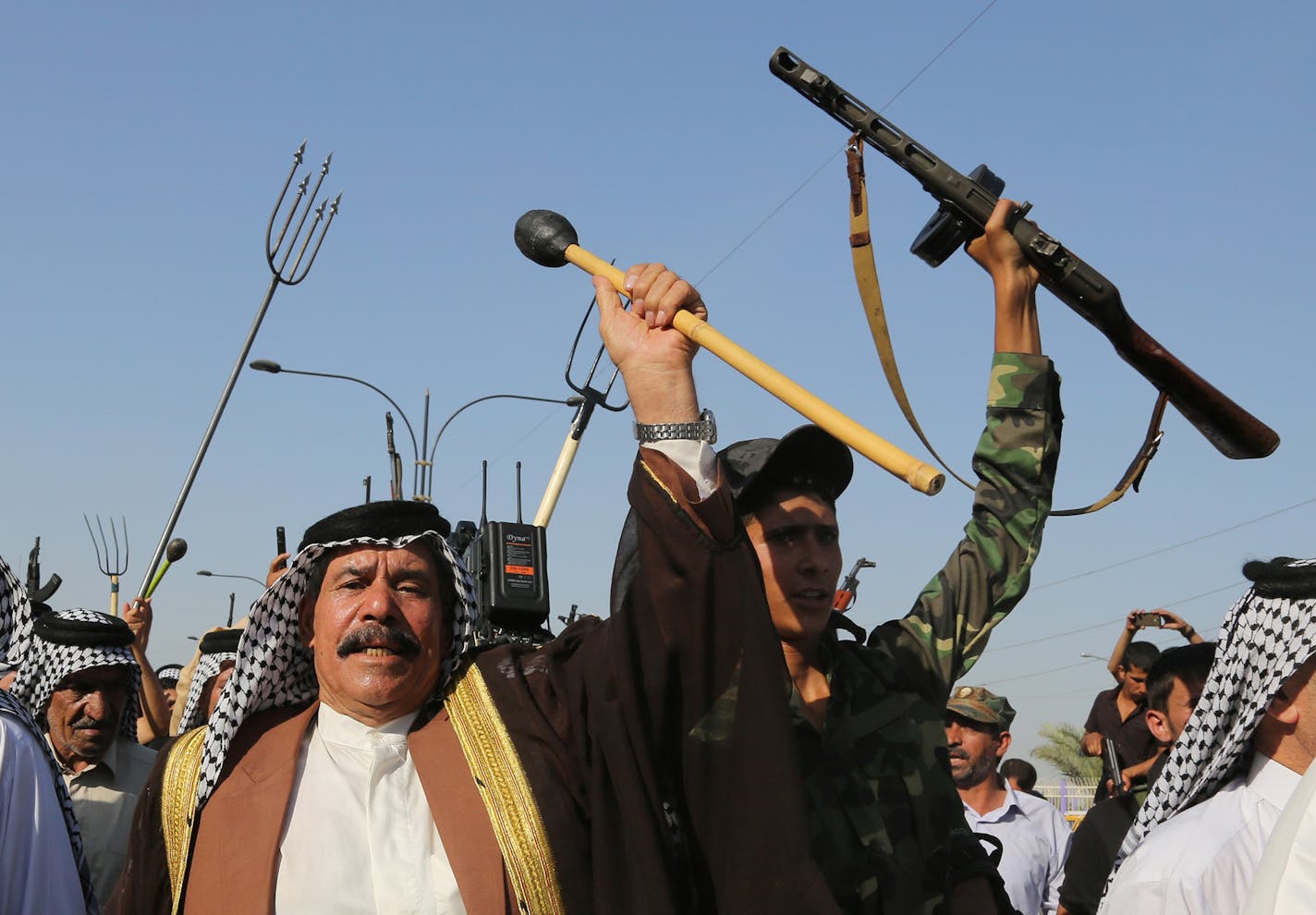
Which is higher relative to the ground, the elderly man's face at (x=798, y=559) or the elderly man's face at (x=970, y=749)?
the elderly man's face at (x=970, y=749)

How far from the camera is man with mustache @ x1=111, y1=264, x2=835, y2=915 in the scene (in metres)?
2.74

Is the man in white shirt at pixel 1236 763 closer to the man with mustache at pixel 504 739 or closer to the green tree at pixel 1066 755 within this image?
the man with mustache at pixel 504 739

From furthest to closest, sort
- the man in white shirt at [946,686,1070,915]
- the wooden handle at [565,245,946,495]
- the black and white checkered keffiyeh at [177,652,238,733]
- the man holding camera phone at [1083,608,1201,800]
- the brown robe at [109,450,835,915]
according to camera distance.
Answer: the man holding camera phone at [1083,608,1201,800], the man in white shirt at [946,686,1070,915], the black and white checkered keffiyeh at [177,652,238,733], the brown robe at [109,450,835,915], the wooden handle at [565,245,946,495]

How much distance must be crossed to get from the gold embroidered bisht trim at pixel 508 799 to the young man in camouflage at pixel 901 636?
0.58 meters

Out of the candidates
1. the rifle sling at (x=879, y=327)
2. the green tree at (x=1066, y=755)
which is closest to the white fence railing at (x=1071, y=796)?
the green tree at (x=1066, y=755)

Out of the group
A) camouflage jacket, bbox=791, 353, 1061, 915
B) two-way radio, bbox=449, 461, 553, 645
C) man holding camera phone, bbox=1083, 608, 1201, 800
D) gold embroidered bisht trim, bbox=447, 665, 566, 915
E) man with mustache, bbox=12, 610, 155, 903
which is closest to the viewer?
gold embroidered bisht trim, bbox=447, 665, 566, 915

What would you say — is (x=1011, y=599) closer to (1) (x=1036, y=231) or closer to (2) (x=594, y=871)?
(1) (x=1036, y=231)

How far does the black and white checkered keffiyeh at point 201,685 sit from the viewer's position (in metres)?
5.93

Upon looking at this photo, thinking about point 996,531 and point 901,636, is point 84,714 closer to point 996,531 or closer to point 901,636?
point 901,636

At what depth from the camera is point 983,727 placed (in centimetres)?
690

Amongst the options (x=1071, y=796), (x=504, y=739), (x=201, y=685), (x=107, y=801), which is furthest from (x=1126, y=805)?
(x=1071, y=796)

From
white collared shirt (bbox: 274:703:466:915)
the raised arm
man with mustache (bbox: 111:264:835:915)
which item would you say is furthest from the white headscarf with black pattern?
the raised arm

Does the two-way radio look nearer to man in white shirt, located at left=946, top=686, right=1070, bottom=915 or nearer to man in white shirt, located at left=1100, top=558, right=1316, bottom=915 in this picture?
man in white shirt, located at left=1100, top=558, right=1316, bottom=915

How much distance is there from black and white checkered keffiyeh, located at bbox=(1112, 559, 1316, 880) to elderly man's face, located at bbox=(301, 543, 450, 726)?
1671 mm
